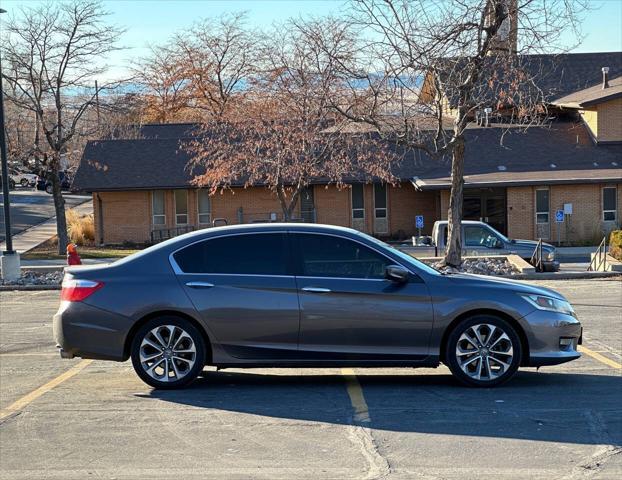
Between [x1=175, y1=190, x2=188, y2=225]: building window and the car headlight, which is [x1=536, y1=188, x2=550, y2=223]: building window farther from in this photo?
the car headlight

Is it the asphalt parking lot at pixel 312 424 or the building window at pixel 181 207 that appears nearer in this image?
the asphalt parking lot at pixel 312 424

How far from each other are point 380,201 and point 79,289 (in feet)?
106

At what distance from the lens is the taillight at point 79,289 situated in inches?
340

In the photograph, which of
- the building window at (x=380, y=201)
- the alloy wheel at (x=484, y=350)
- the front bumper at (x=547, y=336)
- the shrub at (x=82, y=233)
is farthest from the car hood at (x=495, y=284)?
the shrub at (x=82, y=233)

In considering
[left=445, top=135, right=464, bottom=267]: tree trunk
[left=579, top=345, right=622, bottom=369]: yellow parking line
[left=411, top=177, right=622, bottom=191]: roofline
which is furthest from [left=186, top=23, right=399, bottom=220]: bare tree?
[left=579, top=345, right=622, bottom=369]: yellow parking line

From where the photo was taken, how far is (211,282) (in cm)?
862

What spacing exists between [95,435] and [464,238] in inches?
750

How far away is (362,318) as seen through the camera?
8.50 metres

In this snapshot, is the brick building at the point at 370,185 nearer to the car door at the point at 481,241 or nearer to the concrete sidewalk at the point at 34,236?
the concrete sidewalk at the point at 34,236

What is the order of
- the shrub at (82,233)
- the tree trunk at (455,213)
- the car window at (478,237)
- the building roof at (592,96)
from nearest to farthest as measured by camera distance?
the tree trunk at (455,213) < the car window at (478,237) < the building roof at (592,96) < the shrub at (82,233)

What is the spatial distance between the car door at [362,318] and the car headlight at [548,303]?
100 centimetres

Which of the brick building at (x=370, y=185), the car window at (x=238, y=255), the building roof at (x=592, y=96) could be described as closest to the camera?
the car window at (x=238, y=255)

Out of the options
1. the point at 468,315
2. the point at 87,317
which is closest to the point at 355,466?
the point at 468,315

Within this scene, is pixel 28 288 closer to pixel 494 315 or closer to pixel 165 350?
pixel 165 350
